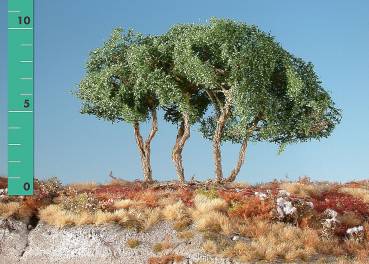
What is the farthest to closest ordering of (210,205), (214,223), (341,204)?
(341,204) < (210,205) < (214,223)

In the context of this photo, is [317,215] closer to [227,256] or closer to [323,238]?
[323,238]

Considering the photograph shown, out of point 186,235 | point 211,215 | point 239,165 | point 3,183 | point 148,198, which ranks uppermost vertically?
point 239,165

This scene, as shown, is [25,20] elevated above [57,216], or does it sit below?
above

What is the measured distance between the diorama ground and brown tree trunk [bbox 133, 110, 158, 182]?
12.6 metres

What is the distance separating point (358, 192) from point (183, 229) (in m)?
14.1

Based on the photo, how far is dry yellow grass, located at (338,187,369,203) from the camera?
106 ft

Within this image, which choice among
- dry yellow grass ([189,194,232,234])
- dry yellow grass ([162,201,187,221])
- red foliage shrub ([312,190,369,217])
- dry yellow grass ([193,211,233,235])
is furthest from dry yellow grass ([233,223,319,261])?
red foliage shrub ([312,190,369,217])

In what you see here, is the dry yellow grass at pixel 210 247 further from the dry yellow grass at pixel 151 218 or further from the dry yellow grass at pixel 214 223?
the dry yellow grass at pixel 151 218

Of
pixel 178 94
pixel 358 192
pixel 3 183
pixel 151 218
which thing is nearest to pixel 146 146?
pixel 178 94

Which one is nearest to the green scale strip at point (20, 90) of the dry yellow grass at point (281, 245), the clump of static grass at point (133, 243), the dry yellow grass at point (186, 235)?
the clump of static grass at point (133, 243)

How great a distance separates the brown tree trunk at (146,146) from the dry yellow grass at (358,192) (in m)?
14.5

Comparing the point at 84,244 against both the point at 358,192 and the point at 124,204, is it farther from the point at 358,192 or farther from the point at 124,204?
the point at 358,192

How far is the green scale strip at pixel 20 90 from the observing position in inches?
960

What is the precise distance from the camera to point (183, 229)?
80.8ft
